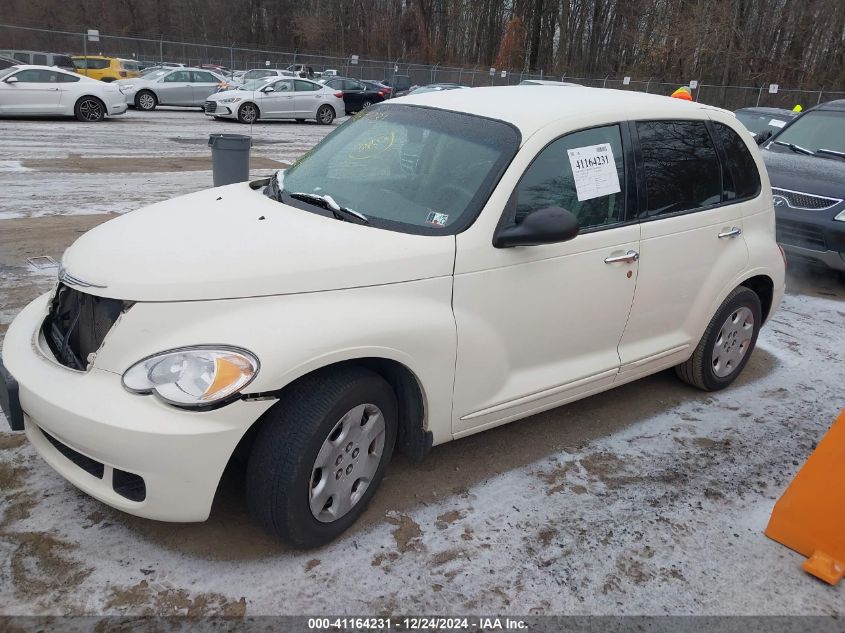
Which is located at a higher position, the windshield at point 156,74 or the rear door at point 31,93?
the windshield at point 156,74

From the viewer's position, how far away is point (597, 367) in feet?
12.7

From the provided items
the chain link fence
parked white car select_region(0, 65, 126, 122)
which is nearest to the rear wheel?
parked white car select_region(0, 65, 126, 122)

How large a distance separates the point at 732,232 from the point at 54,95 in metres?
17.6

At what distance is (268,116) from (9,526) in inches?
790

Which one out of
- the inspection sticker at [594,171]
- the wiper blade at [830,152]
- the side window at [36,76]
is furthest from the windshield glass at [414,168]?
the side window at [36,76]

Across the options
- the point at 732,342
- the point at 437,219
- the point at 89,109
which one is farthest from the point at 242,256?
the point at 89,109

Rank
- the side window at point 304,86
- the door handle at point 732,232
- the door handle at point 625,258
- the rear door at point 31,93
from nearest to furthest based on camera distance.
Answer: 1. the door handle at point 625,258
2. the door handle at point 732,232
3. the rear door at point 31,93
4. the side window at point 304,86

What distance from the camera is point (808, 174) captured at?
7820mm

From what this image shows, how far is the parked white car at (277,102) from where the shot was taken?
20625 mm

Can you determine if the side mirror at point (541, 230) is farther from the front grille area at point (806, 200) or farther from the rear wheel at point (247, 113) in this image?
the rear wheel at point (247, 113)

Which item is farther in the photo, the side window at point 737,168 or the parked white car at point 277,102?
the parked white car at point 277,102

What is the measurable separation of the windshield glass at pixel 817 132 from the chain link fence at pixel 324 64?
78.0 ft

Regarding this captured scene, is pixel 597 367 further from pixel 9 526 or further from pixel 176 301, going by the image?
pixel 9 526

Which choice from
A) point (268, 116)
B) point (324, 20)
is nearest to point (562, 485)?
point (268, 116)
